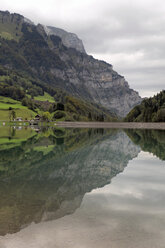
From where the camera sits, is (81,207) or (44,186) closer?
(81,207)

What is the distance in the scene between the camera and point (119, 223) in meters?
13.1

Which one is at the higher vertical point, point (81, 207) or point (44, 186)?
point (81, 207)

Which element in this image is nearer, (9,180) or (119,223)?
(119,223)

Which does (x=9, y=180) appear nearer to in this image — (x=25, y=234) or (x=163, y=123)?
(x=25, y=234)

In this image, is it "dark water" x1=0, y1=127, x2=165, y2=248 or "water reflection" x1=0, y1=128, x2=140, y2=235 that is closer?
"dark water" x1=0, y1=127, x2=165, y2=248

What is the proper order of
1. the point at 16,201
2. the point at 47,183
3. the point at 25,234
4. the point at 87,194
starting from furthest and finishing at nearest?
the point at 47,183 < the point at 87,194 < the point at 16,201 < the point at 25,234

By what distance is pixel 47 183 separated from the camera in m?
22.9

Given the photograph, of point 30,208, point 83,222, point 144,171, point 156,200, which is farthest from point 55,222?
point 144,171

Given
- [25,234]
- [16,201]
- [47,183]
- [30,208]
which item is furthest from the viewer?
[47,183]

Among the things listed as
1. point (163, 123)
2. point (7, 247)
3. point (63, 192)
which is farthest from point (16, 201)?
point (163, 123)

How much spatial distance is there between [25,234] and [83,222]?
2794 mm

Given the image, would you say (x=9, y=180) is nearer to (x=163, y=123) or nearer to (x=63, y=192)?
(x=63, y=192)

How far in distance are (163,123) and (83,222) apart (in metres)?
194

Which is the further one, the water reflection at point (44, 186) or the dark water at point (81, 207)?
the water reflection at point (44, 186)
